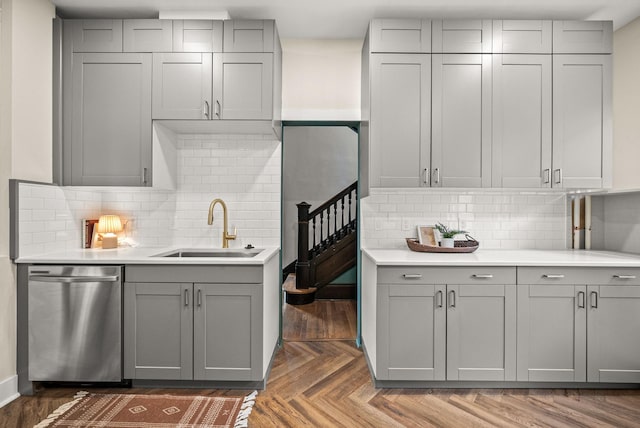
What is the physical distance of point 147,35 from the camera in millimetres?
2805

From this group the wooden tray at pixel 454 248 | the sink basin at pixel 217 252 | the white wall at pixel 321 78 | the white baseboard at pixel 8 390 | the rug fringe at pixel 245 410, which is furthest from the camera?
the white wall at pixel 321 78

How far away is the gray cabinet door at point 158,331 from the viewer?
8.27ft

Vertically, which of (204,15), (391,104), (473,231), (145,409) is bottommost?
(145,409)

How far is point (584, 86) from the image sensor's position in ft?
9.22

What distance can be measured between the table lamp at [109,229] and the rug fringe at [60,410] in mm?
1090

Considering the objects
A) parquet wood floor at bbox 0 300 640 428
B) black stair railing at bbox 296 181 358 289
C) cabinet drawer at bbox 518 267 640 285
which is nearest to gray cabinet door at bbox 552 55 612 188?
cabinet drawer at bbox 518 267 640 285

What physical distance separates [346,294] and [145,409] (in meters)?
3.30

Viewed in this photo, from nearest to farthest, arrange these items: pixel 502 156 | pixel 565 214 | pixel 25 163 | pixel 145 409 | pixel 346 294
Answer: pixel 145 409
pixel 25 163
pixel 502 156
pixel 565 214
pixel 346 294

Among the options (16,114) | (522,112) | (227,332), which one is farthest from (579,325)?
(16,114)

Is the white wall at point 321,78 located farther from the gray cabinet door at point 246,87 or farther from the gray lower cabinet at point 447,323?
the gray lower cabinet at point 447,323

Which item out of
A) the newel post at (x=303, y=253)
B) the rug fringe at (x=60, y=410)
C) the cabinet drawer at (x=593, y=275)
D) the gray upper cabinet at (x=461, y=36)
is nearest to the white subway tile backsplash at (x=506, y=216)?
the cabinet drawer at (x=593, y=275)

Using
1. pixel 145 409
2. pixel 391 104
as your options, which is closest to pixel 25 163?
pixel 145 409

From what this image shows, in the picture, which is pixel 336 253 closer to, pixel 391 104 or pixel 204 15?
pixel 391 104

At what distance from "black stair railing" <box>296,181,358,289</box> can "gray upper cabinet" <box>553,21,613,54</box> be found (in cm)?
263
